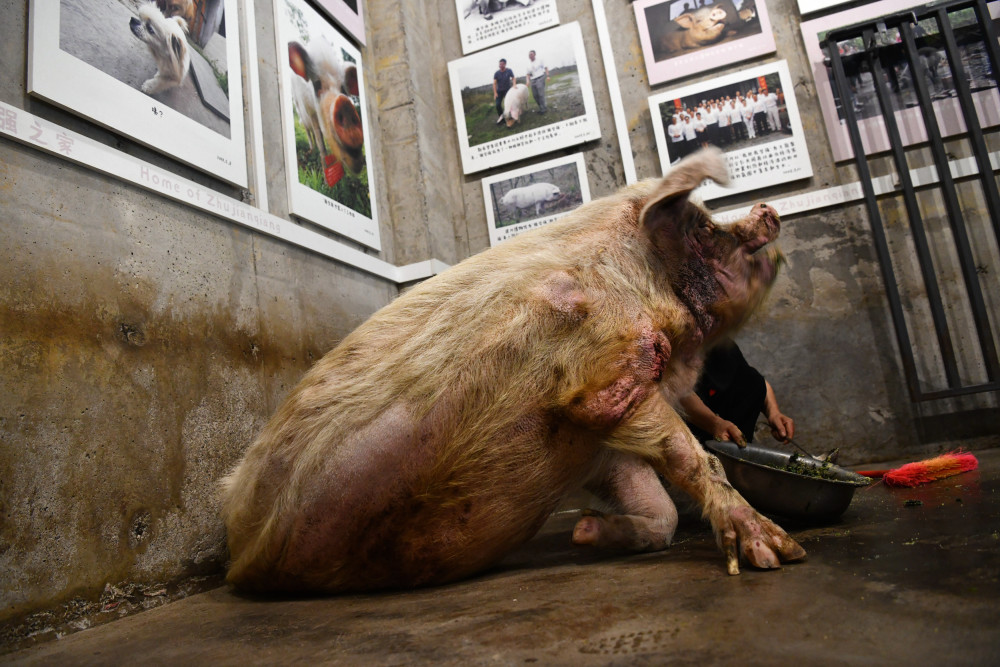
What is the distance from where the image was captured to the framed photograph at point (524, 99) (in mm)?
4961

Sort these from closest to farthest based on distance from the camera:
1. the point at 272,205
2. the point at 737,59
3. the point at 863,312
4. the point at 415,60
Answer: the point at 272,205 < the point at 863,312 < the point at 737,59 < the point at 415,60

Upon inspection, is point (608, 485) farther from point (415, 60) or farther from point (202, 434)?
point (415, 60)

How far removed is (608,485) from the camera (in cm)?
276

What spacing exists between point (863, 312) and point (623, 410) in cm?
315

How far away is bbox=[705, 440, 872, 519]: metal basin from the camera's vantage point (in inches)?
90.0

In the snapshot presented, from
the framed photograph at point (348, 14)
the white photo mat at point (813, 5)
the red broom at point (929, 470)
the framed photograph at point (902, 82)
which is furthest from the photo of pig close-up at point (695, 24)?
the red broom at point (929, 470)

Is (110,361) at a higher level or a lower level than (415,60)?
lower

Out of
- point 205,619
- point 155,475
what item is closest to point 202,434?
point 155,475

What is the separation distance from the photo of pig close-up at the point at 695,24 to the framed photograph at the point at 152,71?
3178 millimetres

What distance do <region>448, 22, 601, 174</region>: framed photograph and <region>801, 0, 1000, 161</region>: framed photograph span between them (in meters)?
1.71

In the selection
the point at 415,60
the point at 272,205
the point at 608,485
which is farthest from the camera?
the point at 415,60

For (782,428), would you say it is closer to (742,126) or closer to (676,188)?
(676,188)

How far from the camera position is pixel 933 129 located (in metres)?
4.05

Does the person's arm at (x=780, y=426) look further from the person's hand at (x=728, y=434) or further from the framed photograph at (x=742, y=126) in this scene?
the framed photograph at (x=742, y=126)
